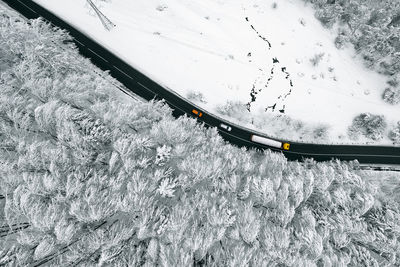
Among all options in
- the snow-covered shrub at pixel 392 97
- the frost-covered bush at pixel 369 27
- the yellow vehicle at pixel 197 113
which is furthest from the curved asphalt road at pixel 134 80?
the frost-covered bush at pixel 369 27

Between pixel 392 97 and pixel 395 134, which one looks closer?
pixel 395 134

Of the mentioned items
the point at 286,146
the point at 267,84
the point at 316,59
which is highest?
the point at 316,59

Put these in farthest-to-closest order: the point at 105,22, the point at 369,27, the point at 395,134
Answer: the point at 369,27 < the point at 395,134 < the point at 105,22

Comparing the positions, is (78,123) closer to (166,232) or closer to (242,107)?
(166,232)

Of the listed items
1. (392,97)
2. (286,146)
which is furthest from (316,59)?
(286,146)

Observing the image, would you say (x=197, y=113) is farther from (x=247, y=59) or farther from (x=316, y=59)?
(x=316, y=59)

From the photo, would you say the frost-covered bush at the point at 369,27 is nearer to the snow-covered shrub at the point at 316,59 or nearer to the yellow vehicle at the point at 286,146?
the snow-covered shrub at the point at 316,59
